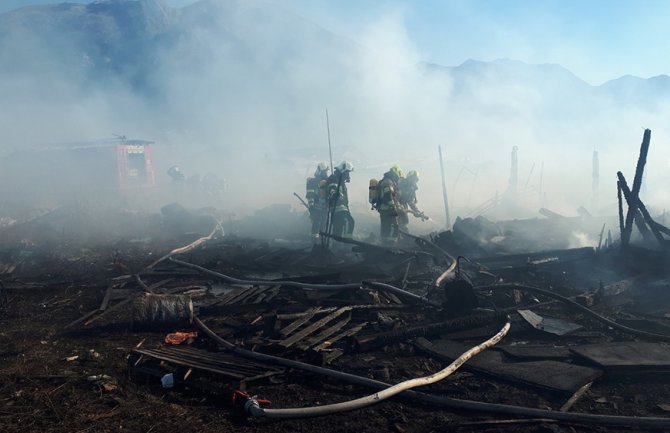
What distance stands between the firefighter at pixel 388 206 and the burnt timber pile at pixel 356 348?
7.24 ft

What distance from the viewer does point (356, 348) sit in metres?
5.47

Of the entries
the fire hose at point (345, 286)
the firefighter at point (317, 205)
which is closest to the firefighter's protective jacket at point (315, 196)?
the firefighter at point (317, 205)

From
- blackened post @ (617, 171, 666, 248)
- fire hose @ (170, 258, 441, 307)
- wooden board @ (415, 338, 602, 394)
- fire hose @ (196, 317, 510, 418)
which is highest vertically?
blackened post @ (617, 171, 666, 248)

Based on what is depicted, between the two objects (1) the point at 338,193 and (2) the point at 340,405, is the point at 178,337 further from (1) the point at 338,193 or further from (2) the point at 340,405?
(1) the point at 338,193

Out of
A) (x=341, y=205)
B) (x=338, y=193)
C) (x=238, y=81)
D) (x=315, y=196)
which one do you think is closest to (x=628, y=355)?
(x=338, y=193)

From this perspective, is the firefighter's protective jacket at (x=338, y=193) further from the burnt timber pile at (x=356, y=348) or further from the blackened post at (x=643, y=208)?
the blackened post at (x=643, y=208)

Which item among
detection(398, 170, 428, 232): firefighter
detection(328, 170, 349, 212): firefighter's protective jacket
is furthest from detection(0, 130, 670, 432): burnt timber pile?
detection(398, 170, 428, 232): firefighter

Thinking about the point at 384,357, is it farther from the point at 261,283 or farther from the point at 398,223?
the point at 398,223

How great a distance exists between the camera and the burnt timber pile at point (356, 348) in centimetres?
397

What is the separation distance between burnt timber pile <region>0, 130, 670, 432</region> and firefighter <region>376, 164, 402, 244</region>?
7.24 ft

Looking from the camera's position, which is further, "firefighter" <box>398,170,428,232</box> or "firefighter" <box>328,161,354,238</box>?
"firefighter" <box>398,170,428,232</box>

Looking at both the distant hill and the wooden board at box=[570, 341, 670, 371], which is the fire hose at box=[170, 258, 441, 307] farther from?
the distant hill

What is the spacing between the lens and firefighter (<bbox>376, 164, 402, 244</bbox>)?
12.1 metres

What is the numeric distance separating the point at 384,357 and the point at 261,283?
3.63 meters
